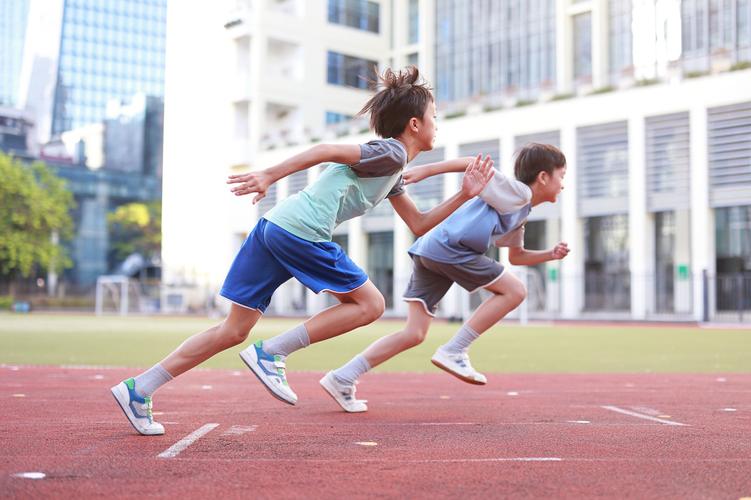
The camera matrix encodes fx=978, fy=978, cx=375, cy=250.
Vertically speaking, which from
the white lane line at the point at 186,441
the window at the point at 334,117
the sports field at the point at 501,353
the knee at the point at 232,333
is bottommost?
the sports field at the point at 501,353

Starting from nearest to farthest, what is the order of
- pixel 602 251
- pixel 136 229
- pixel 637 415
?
pixel 637 415 < pixel 602 251 < pixel 136 229

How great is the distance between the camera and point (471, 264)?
604 centimetres

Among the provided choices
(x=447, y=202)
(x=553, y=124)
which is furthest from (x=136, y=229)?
(x=447, y=202)

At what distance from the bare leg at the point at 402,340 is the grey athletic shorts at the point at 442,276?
0.07m

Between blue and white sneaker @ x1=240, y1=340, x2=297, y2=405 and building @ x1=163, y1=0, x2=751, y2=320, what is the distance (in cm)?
2536

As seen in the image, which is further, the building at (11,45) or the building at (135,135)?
the building at (11,45)

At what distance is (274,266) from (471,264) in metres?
1.60

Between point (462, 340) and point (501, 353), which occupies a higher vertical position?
point (462, 340)

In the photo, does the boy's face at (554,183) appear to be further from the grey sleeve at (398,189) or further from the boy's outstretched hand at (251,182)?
the boy's outstretched hand at (251,182)

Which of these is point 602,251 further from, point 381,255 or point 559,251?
point 559,251

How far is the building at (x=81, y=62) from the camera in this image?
8550cm

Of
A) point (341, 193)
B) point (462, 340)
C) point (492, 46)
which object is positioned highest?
point (492, 46)

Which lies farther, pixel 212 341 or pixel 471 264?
pixel 471 264

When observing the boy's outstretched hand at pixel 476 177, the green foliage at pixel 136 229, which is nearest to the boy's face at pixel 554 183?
the boy's outstretched hand at pixel 476 177
